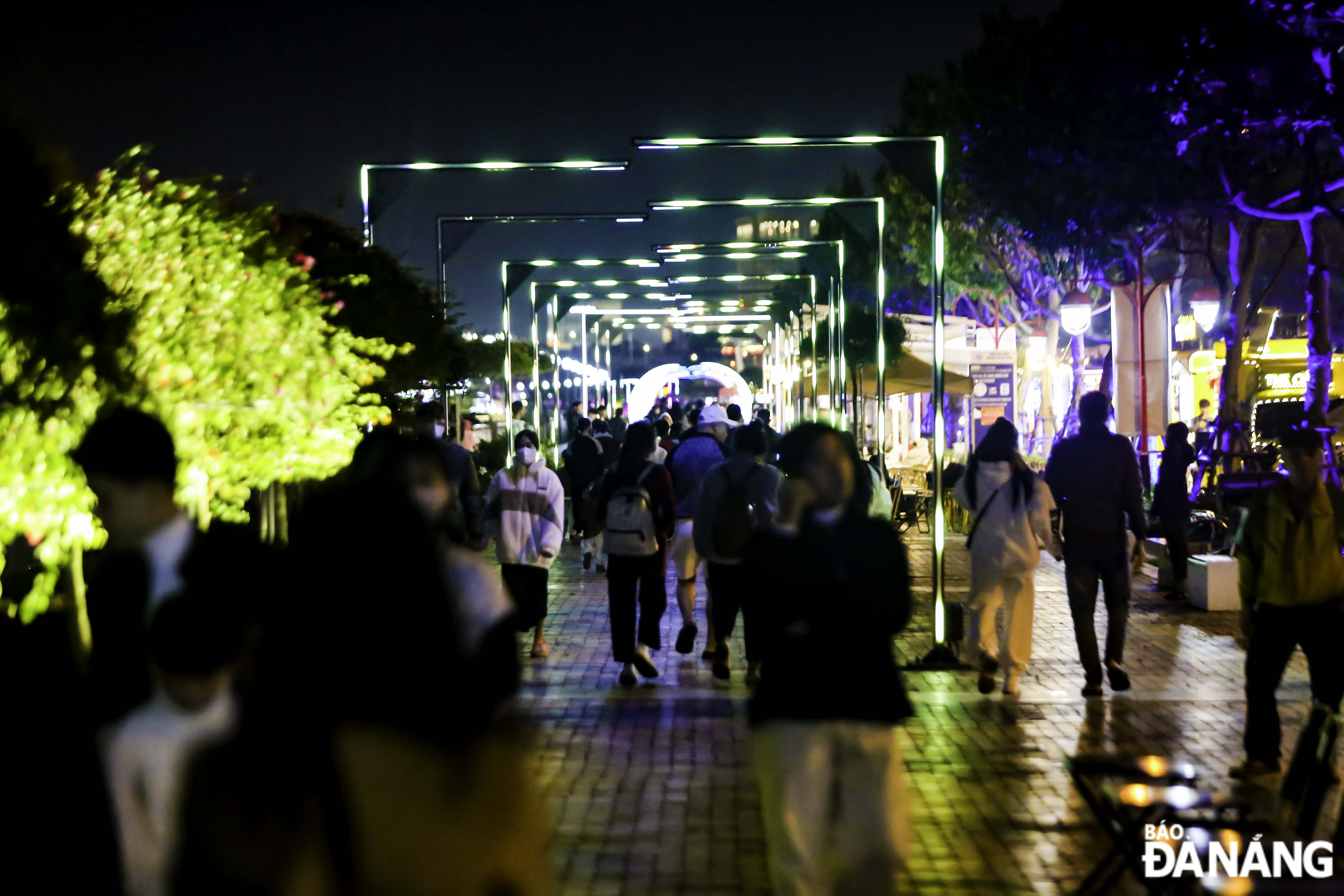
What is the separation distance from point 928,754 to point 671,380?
1776 inches

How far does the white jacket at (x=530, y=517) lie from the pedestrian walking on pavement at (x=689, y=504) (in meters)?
1.03

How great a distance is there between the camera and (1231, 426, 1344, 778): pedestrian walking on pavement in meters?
6.93

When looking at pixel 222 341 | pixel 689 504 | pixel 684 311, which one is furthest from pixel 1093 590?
pixel 684 311

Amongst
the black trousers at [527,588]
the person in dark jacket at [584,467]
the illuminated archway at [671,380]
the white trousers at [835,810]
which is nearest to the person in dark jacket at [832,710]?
the white trousers at [835,810]

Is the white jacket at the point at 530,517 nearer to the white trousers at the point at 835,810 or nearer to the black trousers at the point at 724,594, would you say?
the black trousers at the point at 724,594

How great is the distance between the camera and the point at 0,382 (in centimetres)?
627

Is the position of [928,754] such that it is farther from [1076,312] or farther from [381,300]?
[1076,312]

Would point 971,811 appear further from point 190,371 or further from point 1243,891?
point 190,371

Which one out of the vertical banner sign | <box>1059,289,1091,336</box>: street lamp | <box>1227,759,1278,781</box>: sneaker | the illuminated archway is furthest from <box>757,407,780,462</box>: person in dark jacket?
the illuminated archway

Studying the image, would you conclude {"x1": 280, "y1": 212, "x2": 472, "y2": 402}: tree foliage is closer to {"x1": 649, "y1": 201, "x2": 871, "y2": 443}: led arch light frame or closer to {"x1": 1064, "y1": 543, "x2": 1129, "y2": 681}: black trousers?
{"x1": 649, "y1": 201, "x2": 871, "y2": 443}: led arch light frame

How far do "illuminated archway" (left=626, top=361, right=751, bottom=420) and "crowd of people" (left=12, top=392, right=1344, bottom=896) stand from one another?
125 feet

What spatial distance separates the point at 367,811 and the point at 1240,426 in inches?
801

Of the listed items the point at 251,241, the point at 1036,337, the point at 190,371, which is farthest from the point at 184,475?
the point at 1036,337

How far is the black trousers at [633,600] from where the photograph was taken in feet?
33.5
